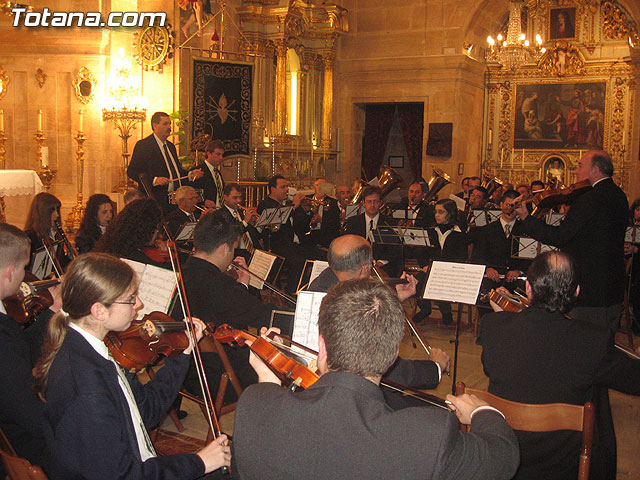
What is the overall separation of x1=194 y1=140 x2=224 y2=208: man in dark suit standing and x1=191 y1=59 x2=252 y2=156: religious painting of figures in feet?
8.06

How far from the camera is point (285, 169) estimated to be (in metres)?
12.0

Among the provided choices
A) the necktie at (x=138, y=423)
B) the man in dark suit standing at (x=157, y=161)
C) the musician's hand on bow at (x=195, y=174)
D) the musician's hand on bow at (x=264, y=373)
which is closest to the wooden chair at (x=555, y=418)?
the musician's hand on bow at (x=264, y=373)

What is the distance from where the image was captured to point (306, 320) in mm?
2840

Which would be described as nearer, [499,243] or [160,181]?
[499,243]

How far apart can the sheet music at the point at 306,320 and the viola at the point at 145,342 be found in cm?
47

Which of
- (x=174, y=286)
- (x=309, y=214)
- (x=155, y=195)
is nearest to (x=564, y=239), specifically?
(x=174, y=286)

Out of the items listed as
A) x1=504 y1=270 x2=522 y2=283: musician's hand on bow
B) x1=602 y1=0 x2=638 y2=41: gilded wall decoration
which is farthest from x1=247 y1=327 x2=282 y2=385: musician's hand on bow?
x1=602 y1=0 x2=638 y2=41: gilded wall decoration

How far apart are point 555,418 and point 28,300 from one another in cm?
254

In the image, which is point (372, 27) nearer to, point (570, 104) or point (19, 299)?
point (570, 104)

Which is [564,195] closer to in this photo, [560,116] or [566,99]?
[560,116]

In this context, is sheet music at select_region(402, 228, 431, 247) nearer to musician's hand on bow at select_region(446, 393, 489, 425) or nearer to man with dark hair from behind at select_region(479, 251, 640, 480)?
man with dark hair from behind at select_region(479, 251, 640, 480)

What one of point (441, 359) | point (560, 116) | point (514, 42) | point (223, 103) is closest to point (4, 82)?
point (223, 103)

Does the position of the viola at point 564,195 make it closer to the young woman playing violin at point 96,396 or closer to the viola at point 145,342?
the viola at point 145,342

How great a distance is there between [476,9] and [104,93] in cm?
737
